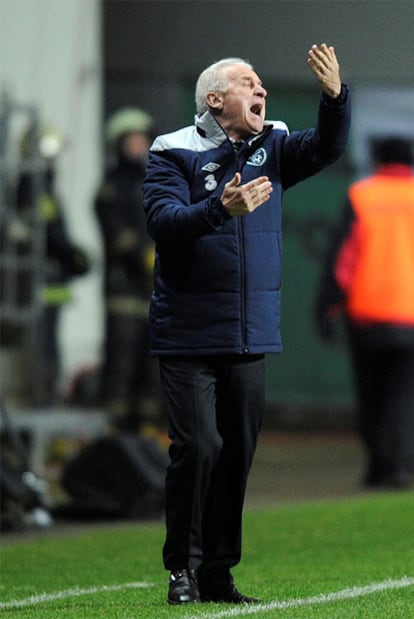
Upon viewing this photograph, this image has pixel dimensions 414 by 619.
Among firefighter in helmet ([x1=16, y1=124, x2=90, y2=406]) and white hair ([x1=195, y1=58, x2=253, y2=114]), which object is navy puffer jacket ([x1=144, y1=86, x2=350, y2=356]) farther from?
firefighter in helmet ([x1=16, y1=124, x2=90, y2=406])

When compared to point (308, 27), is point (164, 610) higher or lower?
lower

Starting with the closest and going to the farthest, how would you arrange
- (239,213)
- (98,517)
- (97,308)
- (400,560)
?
(239,213) → (400,560) → (98,517) → (97,308)

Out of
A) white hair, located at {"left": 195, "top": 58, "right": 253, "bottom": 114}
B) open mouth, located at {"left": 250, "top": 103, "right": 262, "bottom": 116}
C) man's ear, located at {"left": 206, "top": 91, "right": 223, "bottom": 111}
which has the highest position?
white hair, located at {"left": 195, "top": 58, "right": 253, "bottom": 114}

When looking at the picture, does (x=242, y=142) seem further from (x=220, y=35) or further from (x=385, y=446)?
(x=220, y=35)

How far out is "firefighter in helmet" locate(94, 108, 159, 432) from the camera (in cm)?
1400

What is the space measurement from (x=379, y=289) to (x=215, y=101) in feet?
20.8

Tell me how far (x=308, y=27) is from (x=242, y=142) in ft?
40.0

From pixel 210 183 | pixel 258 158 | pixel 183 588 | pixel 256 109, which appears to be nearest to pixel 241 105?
pixel 256 109

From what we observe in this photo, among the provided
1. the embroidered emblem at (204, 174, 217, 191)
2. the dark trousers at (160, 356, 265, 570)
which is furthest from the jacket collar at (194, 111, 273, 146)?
the dark trousers at (160, 356, 265, 570)

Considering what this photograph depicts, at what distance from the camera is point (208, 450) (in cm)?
698

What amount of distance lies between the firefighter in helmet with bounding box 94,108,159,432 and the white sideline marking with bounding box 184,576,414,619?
640cm

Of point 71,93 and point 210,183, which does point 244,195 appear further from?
point 71,93

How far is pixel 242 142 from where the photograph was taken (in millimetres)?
6984

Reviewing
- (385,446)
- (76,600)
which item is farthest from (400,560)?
(385,446)
